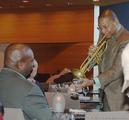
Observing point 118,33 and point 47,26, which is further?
point 47,26

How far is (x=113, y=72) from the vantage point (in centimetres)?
335

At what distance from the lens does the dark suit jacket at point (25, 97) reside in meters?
2.45

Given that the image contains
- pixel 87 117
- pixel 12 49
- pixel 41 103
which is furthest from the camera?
pixel 12 49

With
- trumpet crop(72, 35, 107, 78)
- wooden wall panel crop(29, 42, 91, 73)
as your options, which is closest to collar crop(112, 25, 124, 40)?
trumpet crop(72, 35, 107, 78)

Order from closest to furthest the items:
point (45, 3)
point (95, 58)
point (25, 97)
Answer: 1. point (25, 97)
2. point (95, 58)
3. point (45, 3)

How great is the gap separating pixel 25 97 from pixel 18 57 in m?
0.37

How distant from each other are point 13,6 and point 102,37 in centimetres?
690

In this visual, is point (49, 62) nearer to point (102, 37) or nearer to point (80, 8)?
point (80, 8)

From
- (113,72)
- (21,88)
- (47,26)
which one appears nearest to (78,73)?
(113,72)

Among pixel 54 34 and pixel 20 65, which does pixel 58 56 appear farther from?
pixel 20 65

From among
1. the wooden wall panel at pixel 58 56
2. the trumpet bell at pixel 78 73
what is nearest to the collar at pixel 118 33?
the trumpet bell at pixel 78 73

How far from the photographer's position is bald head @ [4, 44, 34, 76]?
2740mm

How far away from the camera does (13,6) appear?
10.5 meters

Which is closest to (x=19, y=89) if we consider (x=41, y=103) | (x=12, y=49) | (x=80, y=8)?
(x=41, y=103)
